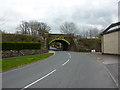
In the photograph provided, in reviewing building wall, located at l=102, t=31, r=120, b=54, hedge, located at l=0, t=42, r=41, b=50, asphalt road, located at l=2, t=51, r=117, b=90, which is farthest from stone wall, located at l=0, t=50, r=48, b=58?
building wall, located at l=102, t=31, r=120, b=54

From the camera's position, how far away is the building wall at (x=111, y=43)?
24.3 metres

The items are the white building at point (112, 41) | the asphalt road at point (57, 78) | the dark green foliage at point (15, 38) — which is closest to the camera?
the asphalt road at point (57, 78)

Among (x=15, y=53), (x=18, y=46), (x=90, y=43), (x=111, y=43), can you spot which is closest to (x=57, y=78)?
(x=15, y=53)

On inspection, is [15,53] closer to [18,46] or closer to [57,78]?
[18,46]

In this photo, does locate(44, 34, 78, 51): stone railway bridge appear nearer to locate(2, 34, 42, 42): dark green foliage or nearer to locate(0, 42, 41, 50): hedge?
locate(2, 34, 42, 42): dark green foliage

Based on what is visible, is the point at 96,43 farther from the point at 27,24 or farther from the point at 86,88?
the point at 86,88

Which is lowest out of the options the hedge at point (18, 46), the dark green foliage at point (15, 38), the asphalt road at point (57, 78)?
the asphalt road at point (57, 78)

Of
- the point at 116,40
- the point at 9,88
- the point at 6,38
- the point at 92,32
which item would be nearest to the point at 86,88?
the point at 9,88

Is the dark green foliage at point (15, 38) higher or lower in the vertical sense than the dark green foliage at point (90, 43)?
higher

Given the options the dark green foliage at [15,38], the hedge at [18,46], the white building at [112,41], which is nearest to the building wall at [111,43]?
the white building at [112,41]

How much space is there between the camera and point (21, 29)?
67.6 meters

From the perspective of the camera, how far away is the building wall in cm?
2428

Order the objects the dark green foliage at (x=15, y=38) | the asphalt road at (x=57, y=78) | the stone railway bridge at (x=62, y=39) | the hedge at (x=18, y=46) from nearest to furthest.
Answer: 1. the asphalt road at (x=57, y=78)
2. the hedge at (x=18, y=46)
3. the dark green foliage at (x=15, y=38)
4. the stone railway bridge at (x=62, y=39)

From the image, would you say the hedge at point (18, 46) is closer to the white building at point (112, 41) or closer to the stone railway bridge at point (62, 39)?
the white building at point (112, 41)
